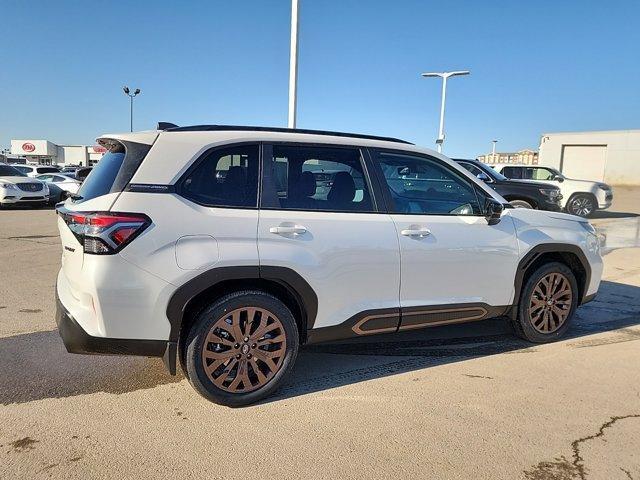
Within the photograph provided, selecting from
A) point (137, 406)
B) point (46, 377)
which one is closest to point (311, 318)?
point (137, 406)

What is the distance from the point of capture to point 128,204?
2.92m

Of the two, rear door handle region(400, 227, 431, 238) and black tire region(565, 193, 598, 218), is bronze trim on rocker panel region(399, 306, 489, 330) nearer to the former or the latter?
rear door handle region(400, 227, 431, 238)

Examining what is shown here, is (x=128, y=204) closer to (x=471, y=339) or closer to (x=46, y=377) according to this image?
(x=46, y=377)

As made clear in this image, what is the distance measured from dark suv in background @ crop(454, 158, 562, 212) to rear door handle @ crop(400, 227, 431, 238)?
10.3m

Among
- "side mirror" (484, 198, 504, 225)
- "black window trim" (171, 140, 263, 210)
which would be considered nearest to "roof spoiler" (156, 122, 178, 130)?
"black window trim" (171, 140, 263, 210)

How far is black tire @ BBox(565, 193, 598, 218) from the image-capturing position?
16062mm

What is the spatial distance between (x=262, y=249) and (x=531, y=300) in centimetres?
264

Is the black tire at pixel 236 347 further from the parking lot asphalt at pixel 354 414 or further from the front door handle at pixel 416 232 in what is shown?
the front door handle at pixel 416 232

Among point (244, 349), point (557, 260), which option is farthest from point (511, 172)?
point (244, 349)

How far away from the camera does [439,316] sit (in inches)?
155

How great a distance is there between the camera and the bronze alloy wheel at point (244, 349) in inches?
126

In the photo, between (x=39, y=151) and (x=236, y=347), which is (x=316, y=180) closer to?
(x=236, y=347)

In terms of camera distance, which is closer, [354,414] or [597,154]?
[354,414]

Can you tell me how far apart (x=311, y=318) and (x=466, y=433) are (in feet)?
4.01
